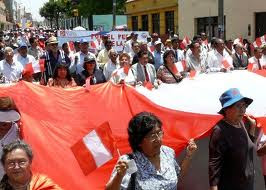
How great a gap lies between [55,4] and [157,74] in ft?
278

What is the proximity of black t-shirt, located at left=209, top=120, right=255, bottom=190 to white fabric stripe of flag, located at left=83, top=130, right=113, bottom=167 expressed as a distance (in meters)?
0.86

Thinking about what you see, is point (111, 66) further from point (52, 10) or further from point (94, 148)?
point (52, 10)

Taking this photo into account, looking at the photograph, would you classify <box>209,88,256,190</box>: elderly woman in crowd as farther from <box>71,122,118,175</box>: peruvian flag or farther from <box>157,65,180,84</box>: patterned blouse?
<box>157,65,180,84</box>: patterned blouse

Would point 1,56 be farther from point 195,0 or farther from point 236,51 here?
point 195,0

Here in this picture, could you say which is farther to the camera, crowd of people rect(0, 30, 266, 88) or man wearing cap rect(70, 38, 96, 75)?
man wearing cap rect(70, 38, 96, 75)

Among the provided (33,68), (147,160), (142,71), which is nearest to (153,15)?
(142,71)

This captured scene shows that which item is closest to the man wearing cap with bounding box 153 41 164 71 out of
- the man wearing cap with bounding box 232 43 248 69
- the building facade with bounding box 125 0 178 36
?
the man wearing cap with bounding box 232 43 248 69

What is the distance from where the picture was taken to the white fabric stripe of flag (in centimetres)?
412

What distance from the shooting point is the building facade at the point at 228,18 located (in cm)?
2473

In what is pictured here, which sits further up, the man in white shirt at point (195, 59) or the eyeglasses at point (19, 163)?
the man in white shirt at point (195, 59)

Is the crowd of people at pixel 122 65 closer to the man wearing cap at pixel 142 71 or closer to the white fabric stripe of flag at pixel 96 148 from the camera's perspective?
the man wearing cap at pixel 142 71

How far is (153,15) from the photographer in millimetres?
37031

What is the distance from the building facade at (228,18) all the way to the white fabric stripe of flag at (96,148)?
20865 mm

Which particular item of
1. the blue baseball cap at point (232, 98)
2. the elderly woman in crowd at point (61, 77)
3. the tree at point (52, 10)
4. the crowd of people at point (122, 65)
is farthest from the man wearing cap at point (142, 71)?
the tree at point (52, 10)
